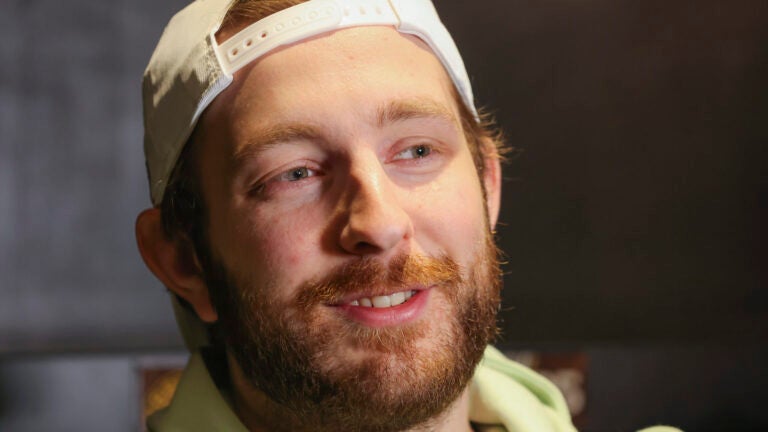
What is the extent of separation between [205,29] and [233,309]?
0.30 meters

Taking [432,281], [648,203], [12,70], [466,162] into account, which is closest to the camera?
[432,281]

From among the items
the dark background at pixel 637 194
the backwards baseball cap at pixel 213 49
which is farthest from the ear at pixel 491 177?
the dark background at pixel 637 194

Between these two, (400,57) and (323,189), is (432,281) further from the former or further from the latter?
(400,57)

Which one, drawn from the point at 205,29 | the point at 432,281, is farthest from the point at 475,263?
the point at 205,29

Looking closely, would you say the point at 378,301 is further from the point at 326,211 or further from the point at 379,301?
the point at 326,211

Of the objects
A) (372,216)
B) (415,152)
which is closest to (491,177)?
(415,152)

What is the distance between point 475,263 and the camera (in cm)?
97

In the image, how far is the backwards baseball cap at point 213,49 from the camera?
964 mm

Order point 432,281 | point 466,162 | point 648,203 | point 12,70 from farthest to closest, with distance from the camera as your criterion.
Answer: point 648,203 < point 12,70 < point 466,162 < point 432,281

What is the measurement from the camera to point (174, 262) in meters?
1.10

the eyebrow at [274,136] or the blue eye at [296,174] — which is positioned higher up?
the eyebrow at [274,136]

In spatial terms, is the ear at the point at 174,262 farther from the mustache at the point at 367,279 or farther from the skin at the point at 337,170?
the mustache at the point at 367,279

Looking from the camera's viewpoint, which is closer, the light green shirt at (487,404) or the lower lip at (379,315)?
the lower lip at (379,315)

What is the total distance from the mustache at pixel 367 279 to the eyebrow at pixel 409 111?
0.45 ft
